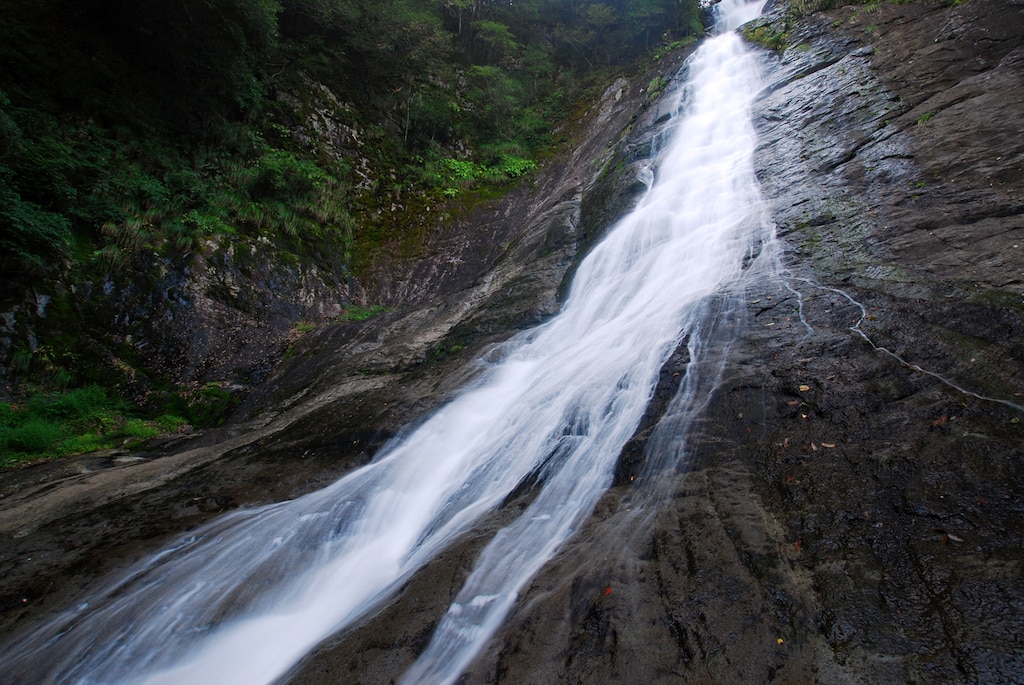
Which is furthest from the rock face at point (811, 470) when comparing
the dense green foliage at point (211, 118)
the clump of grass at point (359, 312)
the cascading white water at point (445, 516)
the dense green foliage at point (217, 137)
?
the dense green foliage at point (211, 118)

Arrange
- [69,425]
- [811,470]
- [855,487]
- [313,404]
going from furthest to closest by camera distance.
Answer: [69,425], [313,404], [811,470], [855,487]

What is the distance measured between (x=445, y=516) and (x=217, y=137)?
40.8ft

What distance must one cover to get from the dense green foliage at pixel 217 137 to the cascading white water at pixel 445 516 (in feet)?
18.0

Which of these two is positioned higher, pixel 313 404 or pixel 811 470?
pixel 313 404

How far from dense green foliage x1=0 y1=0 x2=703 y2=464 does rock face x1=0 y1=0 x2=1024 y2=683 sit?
4.37 m

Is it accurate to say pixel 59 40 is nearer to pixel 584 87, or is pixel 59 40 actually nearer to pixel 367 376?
pixel 367 376

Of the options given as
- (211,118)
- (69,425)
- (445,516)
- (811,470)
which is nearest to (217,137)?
(211,118)

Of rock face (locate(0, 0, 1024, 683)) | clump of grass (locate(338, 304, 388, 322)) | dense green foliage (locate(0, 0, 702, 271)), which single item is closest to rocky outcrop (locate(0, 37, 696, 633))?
rock face (locate(0, 0, 1024, 683))

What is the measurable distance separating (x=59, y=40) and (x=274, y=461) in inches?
473

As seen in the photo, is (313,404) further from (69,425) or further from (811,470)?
(811,470)

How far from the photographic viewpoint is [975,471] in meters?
2.87

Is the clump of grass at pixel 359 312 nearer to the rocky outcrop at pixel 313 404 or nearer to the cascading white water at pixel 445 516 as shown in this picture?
the rocky outcrop at pixel 313 404

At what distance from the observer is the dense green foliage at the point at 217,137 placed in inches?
358

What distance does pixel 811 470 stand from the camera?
3.31m
